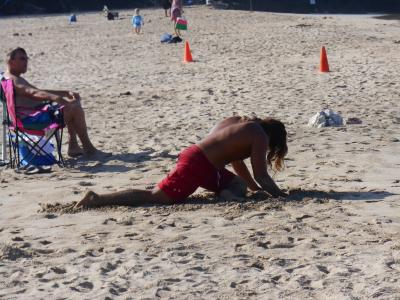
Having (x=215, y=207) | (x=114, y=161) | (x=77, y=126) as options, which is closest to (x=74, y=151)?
(x=77, y=126)

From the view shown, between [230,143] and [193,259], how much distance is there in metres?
1.73

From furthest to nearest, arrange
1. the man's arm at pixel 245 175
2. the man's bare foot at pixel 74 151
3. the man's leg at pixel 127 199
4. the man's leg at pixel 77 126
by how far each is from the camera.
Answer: the man's bare foot at pixel 74 151, the man's leg at pixel 77 126, the man's arm at pixel 245 175, the man's leg at pixel 127 199

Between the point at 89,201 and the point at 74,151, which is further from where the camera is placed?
the point at 74,151

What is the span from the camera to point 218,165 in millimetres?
7770

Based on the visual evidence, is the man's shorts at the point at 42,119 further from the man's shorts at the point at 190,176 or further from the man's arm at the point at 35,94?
the man's shorts at the point at 190,176

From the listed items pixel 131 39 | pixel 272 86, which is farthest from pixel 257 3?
pixel 272 86

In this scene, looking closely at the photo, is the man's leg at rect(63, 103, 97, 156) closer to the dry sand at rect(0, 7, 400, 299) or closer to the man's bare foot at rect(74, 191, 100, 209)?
the dry sand at rect(0, 7, 400, 299)

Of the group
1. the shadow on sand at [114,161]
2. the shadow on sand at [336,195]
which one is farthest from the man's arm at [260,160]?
the shadow on sand at [114,161]

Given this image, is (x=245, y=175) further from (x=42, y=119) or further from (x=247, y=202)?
(x=42, y=119)

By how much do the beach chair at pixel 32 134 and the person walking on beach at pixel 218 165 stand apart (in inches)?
87.1

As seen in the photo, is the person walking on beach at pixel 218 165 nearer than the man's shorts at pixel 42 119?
Yes

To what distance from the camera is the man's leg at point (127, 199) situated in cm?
769

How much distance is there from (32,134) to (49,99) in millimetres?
A: 449

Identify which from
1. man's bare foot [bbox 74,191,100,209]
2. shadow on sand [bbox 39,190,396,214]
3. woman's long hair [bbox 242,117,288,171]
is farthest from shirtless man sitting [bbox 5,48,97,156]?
woman's long hair [bbox 242,117,288,171]
